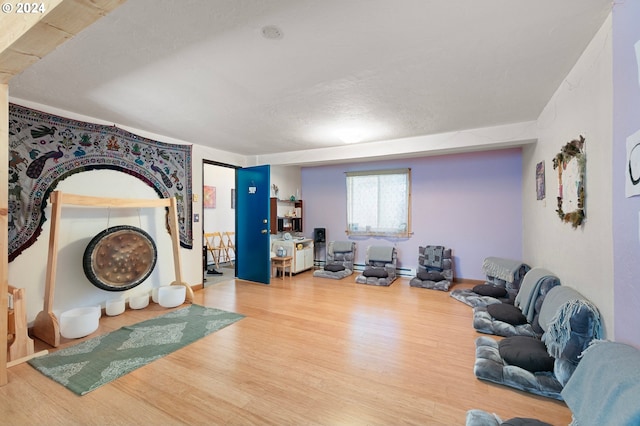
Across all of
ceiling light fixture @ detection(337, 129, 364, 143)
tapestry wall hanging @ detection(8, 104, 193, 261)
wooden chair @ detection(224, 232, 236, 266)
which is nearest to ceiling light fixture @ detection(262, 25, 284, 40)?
ceiling light fixture @ detection(337, 129, 364, 143)

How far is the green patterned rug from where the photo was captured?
2.13m

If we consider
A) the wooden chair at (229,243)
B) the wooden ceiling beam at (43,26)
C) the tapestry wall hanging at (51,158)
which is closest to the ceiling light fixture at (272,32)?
the wooden ceiling beam at (43,26)

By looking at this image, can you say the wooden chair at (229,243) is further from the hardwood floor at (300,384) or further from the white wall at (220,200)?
the hardwood floor at (300,384)

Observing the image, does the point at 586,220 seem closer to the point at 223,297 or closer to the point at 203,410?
the point at 203,410

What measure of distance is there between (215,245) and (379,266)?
399cm

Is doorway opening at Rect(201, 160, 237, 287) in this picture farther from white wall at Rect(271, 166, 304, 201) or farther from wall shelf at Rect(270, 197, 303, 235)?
wall shelf at Rect(270, 197, 303, 235)

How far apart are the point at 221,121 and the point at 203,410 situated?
3.03 m

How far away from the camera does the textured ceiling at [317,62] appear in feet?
5.17

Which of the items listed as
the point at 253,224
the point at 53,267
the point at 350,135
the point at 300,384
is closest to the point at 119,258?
the point at 53,267

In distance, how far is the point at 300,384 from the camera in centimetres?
203

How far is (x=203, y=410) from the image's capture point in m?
1.77

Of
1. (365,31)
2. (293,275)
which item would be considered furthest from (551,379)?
(293,275)

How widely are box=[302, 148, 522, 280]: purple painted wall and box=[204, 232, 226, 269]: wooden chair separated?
3.41 m

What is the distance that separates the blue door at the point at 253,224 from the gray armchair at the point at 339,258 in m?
Result: 1.16
